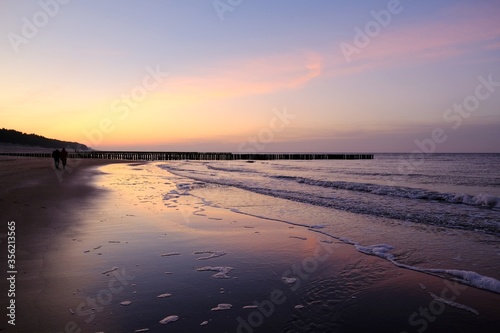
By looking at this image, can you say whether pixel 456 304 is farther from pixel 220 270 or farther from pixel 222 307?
pixel 220 270

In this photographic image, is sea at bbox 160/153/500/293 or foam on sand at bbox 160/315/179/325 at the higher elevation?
foam on sand at bbox 160/315/179/325

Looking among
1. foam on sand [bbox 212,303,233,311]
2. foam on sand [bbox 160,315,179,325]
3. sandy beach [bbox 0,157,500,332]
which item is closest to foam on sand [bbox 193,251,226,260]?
sandy beach [bbox 0,157,500,332]

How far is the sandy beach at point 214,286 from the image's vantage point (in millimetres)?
4117

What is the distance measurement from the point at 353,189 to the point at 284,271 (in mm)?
17036

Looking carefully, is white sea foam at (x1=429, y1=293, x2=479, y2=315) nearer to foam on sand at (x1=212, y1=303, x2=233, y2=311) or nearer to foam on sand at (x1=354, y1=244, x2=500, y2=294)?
foam on sand at (x1=354, y1=244, x2=500, y2=294)

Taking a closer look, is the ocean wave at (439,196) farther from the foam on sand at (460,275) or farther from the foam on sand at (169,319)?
the foam on sand at (169,319)

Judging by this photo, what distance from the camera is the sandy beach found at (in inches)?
162

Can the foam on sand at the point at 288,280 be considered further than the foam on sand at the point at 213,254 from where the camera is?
No

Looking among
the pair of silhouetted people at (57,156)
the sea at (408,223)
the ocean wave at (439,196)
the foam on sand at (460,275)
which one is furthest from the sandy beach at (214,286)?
the pair of silhouetted people at (57,156)

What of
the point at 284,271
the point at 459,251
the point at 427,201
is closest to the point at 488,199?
the point at 427,201

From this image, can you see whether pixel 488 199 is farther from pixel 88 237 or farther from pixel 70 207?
pixel 70 207

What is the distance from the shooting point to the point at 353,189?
22016 mm

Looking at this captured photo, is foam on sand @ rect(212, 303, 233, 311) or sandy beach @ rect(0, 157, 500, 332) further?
foam on sand @ rect(212, 303, 233, 311)

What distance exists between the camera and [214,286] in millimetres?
5316
